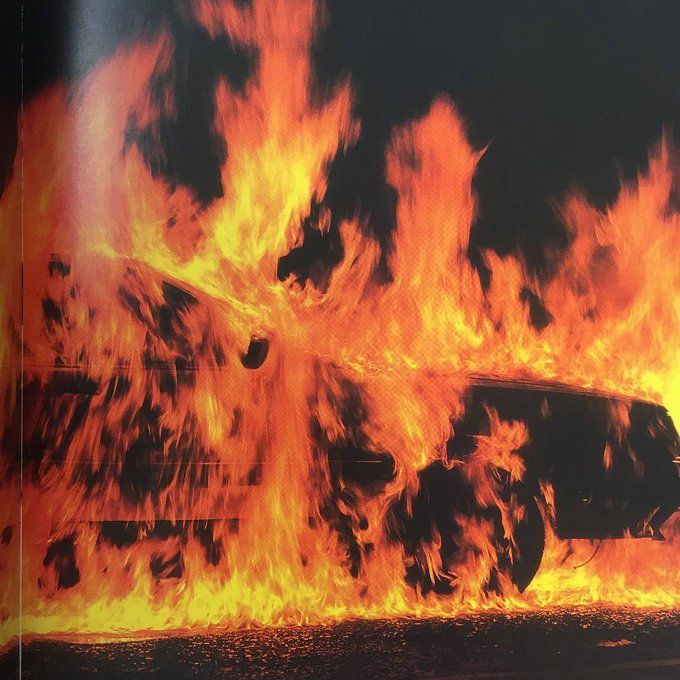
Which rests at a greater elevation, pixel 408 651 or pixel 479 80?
pixel 479 80

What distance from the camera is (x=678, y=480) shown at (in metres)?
2.05

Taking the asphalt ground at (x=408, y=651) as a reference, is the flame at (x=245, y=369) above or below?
above

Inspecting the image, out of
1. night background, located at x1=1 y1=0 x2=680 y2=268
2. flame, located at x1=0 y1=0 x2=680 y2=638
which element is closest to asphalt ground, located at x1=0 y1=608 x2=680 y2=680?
flame, located at x1=0 y1=0 x2=680 y2=638

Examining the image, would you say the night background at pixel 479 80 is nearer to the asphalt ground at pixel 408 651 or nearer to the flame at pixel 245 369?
the flame at pixel 245 369

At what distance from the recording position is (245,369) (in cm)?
191

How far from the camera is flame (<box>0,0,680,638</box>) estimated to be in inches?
73.9

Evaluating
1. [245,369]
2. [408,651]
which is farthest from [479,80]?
[408,651]

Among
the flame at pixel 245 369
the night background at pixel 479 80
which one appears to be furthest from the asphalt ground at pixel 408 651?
the night background at pixel 479 80

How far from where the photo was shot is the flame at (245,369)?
6.16ft

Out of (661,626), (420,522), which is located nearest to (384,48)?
(420,522)

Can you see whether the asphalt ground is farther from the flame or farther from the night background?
the night background

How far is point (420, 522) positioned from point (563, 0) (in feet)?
5.00

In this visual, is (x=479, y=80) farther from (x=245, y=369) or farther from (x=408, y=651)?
(x=408, y=651)

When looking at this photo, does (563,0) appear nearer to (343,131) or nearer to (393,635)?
(343,131)
